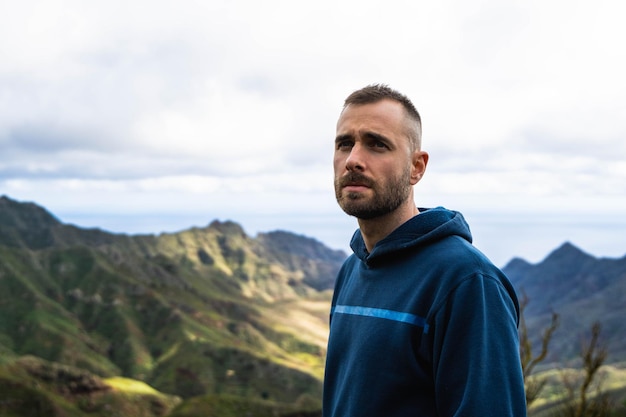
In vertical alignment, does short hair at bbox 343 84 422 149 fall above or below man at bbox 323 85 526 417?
above

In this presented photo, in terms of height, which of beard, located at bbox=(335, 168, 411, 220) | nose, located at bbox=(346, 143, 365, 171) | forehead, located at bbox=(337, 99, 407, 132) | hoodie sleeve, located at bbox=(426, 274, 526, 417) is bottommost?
hoodie sleeve, located at bbox=(426, 274, 526, 417)

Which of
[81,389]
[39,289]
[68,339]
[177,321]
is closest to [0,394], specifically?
Answer: [81,389]

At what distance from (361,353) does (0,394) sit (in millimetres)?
108302

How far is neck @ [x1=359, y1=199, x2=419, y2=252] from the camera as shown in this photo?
4785mm

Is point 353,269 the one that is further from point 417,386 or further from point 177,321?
point 177,321

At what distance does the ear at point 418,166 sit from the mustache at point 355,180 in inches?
14.5

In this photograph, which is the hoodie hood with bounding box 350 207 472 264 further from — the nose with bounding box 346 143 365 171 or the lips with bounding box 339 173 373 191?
the nose with bounding box 346 143 365 171

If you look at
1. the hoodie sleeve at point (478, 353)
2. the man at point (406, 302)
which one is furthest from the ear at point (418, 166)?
the hoodie sleeve at point (478, 353)

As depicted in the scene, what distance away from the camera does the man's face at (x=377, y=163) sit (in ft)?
15.1

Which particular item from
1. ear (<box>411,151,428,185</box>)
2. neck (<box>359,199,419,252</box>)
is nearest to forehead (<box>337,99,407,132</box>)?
ear (<box>411,151,428,185</box>)

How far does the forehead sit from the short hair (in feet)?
0.11

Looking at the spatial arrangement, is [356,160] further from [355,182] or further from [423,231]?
Result: [423,231]

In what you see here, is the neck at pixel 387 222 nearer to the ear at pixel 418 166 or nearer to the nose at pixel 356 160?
the ear at pixel 418 166

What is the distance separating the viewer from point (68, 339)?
161000mm
